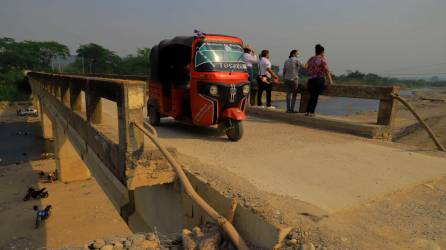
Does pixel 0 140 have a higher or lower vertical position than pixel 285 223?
lower

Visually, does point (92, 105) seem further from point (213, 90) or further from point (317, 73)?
point (317, 73)

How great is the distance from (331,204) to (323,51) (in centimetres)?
545

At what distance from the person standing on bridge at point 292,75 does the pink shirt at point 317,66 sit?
2.54 feet

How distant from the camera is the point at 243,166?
452 cm

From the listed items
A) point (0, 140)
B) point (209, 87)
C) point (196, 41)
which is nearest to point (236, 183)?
point (209, 87)

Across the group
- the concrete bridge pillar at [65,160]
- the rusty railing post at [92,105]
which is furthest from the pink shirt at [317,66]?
the concrete bridge pillar at [65,160]

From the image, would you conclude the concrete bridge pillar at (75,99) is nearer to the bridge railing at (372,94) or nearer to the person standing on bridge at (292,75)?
the person standing on bridge at (292,75)

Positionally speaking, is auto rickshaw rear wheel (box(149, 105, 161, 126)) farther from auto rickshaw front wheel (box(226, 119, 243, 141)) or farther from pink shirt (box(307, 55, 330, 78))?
pink shirt (box(307, 55, 330, 78))

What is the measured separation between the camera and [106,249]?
10.2ft

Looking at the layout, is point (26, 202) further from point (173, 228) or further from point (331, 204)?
point (331, 204)

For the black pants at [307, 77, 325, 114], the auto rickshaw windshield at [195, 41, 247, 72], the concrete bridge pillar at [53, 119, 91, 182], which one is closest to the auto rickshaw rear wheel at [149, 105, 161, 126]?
the auto rickshaw windshield at [195, 41, 247, 72]

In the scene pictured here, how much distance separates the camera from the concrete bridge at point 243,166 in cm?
339

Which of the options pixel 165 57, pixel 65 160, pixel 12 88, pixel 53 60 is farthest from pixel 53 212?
pixel 53 60

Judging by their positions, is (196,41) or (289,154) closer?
(289,154)
